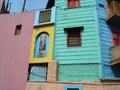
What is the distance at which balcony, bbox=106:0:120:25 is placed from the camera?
39.3ft

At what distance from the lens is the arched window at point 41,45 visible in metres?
12.2

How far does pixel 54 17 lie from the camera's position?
42.3 ft

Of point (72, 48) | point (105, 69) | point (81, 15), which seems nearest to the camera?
point (105, 69)

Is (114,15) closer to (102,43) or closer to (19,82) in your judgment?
(102,43)

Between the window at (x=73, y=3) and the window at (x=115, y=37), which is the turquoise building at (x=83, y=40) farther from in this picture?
the window at (x=115, y=37)

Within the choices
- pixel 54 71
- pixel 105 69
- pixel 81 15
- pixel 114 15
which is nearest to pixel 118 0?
pixel 114 15

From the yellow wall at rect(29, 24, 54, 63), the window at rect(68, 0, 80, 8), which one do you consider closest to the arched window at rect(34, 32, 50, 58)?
the yellow wall at rect(29, 24, 54, 63)

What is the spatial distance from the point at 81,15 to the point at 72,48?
7.90 feet

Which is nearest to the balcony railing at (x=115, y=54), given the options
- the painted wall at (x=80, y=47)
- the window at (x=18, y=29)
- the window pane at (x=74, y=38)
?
the painted wall at (x=80, y=47)

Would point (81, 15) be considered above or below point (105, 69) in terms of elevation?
above

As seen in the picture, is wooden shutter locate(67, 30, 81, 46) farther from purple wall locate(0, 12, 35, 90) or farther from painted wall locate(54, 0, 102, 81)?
purple wall locate(0, 12, 35, 90)

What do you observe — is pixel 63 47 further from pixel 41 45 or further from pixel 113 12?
pixel 113 12

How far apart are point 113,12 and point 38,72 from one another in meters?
6.11

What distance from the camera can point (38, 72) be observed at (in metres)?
11.9
